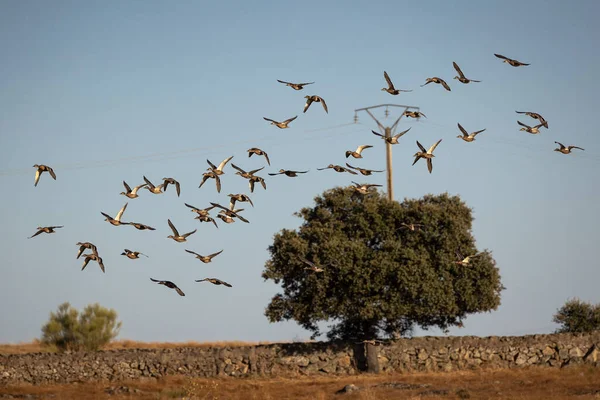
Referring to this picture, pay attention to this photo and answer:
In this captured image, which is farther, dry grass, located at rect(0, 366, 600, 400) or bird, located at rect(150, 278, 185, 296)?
dry grass, located at rect(0, 366, 600, 400)

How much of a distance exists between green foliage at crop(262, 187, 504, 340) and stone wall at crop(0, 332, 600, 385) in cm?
133

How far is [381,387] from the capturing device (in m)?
42.5

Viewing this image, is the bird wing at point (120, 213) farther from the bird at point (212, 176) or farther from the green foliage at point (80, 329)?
the green foliage at point (80, 329)

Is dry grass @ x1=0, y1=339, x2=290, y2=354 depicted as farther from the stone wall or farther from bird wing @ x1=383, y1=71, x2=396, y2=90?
bird wing @ x1=383, y1=71, x2=396, y2=90

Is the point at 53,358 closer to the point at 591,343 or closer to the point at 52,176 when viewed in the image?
the point at 52,176

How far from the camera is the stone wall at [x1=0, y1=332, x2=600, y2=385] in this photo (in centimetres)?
5025

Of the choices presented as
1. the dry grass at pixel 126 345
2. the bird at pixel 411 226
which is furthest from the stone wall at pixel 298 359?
the dry grass at pixel 126 345

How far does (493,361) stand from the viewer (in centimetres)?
5069

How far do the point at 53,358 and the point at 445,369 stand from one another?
66.8ft

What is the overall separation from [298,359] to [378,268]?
6.64 m

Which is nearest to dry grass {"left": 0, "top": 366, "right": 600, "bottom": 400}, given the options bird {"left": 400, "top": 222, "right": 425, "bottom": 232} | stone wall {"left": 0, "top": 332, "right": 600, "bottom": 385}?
stone wall {"left": 0, "top": 332, "right": 600, "bottom": 385}

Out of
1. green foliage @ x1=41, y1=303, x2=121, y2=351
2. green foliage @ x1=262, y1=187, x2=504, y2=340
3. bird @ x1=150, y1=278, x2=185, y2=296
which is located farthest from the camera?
green foliage @ x1=41, y1=303, x2=121, y2=351

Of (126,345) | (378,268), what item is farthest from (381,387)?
(126,345)

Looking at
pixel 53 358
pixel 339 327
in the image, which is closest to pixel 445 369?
pixel 339 327
